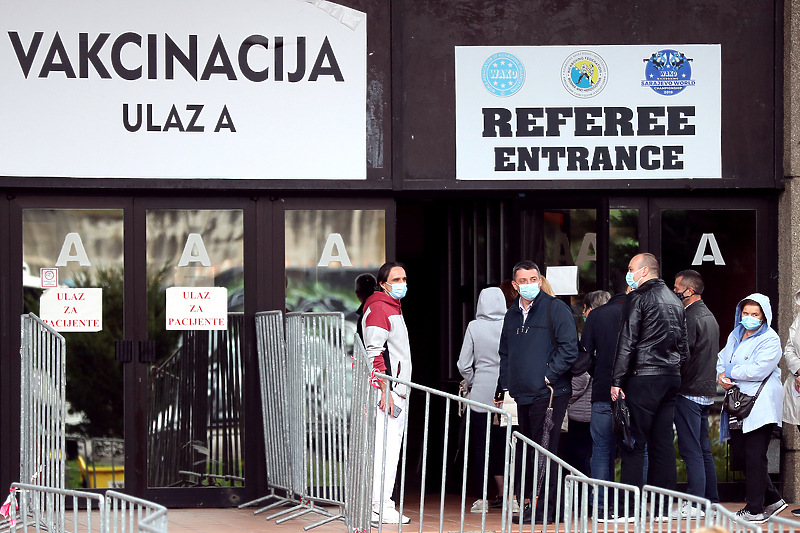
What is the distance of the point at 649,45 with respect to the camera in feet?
27.8

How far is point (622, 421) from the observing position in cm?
693

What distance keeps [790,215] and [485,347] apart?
2858mm

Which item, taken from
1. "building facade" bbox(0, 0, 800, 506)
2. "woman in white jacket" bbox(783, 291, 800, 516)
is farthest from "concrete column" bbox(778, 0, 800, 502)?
"woman in white jacket" bbox(783, 291, 800, 516)

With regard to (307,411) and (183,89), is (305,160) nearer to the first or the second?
(183,89)

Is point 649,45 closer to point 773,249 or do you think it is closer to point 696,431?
point 773,249

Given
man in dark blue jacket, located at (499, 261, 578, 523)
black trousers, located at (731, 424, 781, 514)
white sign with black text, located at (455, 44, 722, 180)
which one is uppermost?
white sign with black text, located at (455, 44, 722, 180)

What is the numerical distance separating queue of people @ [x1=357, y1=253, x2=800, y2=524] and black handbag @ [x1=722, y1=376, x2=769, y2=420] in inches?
0.5

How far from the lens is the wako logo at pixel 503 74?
27.4 feet

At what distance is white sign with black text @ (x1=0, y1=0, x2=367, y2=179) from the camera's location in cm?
802

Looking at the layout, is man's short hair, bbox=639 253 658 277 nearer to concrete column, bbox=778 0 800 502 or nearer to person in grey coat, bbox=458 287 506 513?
person in grey coat, bbox=458 287 506 513

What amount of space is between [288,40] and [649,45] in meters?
3.09

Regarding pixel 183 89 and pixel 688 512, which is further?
pixel 183 89

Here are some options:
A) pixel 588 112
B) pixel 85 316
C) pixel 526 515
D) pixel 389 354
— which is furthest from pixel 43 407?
pixel 588 112

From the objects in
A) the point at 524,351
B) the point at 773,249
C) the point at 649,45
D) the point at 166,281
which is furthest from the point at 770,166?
the point at 166,281
